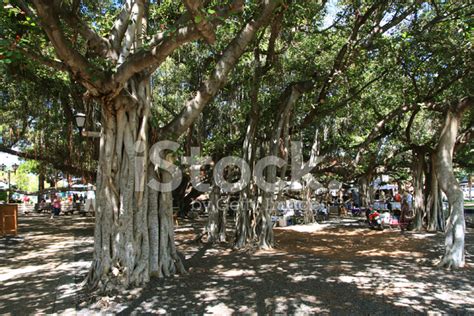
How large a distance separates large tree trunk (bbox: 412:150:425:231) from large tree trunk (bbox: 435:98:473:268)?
6.36 meters

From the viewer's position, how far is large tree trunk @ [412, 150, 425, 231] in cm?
1377

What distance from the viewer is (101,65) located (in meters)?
5.69

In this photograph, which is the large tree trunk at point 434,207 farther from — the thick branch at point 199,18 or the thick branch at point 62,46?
the thick branch at point 62,46

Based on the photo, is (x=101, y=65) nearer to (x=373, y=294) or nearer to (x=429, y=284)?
(x=373, y=294)

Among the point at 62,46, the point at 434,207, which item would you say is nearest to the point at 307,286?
the point at 62,46

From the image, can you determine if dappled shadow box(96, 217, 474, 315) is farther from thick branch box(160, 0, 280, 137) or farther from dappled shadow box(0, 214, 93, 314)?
thick branch box(160, 0, 280, 137)

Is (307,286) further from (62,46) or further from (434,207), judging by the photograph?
(434,207)

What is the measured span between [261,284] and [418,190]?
10.2 meters

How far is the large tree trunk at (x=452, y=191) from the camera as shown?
7008 mm

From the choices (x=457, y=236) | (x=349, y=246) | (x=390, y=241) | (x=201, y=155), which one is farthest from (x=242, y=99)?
(x=457, y=236)

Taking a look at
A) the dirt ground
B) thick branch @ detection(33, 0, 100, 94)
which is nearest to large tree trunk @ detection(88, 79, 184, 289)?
the dirt ground

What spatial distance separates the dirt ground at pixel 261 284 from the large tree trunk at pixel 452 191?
0.30 meters

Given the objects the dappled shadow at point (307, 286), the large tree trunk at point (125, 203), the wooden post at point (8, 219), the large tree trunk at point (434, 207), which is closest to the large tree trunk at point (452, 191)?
the dappled shadow at point (307, 286)

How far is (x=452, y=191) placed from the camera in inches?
289
